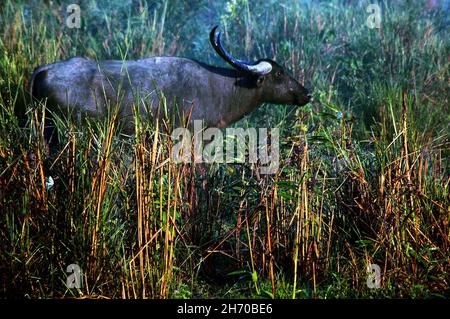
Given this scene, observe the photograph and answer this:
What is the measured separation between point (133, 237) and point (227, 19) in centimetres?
796

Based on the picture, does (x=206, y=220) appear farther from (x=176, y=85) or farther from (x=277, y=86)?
(x=277, y=86)

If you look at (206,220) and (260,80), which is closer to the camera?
(206,220)

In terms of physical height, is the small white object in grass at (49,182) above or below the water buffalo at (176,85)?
below

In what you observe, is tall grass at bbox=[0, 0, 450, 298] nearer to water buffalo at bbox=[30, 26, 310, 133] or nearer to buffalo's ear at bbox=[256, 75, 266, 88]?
water buffalo at bbox=[30, 26, 310, 133]

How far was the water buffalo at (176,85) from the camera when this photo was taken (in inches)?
235

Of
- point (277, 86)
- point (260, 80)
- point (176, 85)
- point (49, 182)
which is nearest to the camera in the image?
point (49, 182)

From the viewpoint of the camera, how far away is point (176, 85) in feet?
21.6

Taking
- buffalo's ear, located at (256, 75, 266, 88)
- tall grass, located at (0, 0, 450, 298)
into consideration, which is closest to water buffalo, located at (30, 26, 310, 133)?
buffalo's ear, located at (256, 75, 266, 88)

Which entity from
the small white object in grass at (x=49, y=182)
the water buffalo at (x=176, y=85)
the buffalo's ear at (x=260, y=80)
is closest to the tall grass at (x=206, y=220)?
the small white object in grass at (x=49, y=182)

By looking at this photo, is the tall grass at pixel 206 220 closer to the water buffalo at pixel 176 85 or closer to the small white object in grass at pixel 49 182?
the small white object in grass at pixel 49 182

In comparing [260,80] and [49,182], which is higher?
[260,80]

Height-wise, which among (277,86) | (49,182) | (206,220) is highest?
(277,86)

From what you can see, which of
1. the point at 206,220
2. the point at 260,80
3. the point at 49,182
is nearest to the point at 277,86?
the point at 260,80

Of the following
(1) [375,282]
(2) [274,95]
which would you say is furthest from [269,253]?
(2) [274,95]
